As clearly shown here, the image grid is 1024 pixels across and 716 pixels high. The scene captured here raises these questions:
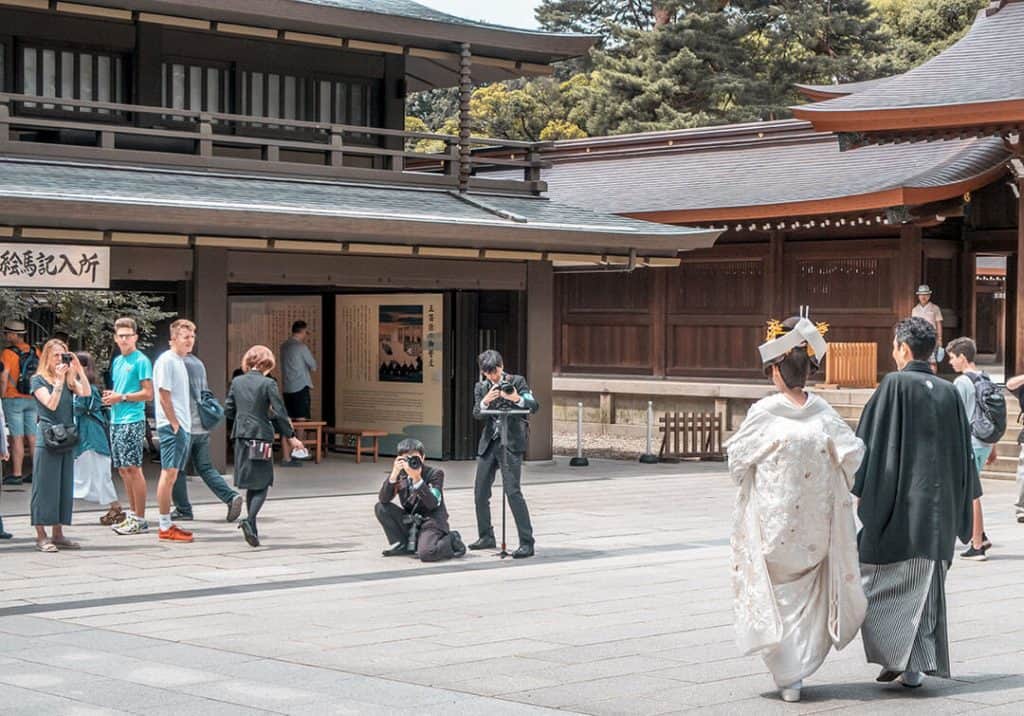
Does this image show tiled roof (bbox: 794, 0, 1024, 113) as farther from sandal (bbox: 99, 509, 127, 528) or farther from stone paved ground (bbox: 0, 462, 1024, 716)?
sandal (bbox: 99, 509, 127, 528)

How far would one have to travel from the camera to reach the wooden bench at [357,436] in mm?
20984

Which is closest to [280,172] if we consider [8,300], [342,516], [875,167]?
[8,300]

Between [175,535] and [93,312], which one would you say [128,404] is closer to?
[175,535]

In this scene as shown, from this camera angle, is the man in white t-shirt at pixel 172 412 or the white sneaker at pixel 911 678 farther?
the man in white t-shirt at pixel 172 412

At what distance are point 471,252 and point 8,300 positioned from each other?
18.2 ft

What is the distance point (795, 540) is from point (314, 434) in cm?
1545

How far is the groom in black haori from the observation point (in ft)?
24.5

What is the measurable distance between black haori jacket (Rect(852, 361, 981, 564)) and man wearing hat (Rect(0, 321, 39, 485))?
38.1 ft

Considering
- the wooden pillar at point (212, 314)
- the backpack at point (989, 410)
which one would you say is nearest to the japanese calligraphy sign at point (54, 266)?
the wooden pillar at point (212, 314)

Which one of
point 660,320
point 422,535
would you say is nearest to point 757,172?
point 660,320

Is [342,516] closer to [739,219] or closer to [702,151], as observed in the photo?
[739,219]

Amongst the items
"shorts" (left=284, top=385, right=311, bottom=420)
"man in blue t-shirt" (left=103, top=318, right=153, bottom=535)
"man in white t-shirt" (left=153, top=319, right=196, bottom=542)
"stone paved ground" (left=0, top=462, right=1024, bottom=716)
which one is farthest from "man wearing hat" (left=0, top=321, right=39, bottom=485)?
"shorts" (left=284, top=385, right=311, bottom=420)

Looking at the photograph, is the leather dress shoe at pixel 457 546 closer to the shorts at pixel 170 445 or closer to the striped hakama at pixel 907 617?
the shorts at pixel 170 445

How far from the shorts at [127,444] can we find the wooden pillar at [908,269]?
13550 millimetres
